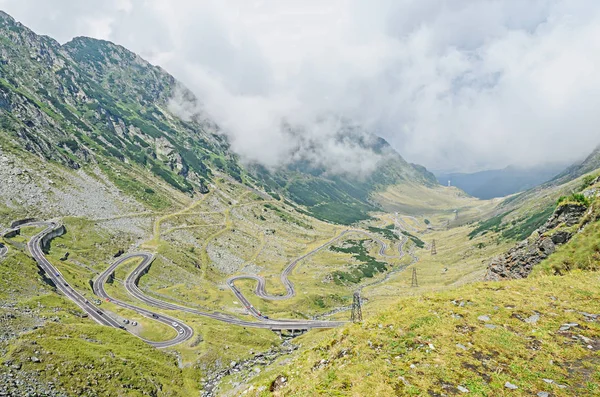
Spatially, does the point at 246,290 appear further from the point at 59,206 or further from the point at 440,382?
the point at 440,382

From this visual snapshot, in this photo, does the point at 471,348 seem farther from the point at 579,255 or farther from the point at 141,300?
the point at 141,300

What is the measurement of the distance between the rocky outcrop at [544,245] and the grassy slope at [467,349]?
17333mm

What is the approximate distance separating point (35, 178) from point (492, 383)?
200 meters

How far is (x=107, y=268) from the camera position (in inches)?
4702

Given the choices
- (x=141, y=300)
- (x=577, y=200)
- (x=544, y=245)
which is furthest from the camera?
(x=141, y=300)

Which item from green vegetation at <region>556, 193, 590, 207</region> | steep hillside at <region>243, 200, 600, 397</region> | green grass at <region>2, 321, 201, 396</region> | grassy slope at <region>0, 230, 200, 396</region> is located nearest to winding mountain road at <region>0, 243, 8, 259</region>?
grassy slope at <region>0, 230, 200, 396</region>

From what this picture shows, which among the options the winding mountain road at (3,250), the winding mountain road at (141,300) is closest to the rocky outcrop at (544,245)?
the winding mountain road at (141,300)

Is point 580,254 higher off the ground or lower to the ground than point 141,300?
higher

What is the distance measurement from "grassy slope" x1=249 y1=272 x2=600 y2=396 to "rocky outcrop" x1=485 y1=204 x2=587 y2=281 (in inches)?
682

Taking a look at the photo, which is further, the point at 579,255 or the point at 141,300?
the point at 141,300

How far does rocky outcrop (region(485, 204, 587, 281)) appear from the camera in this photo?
120ft

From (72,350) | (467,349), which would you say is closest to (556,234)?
(467,349)

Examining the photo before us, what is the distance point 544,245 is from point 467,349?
1202 inches

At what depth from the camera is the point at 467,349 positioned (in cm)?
1538
